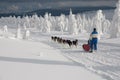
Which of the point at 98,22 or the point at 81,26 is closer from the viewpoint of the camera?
the point at 98,22

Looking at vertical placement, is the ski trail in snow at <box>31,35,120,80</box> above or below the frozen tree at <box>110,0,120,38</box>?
below

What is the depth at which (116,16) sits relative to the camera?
232 feet

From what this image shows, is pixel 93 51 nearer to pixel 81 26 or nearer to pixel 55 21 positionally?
pixel 81 26

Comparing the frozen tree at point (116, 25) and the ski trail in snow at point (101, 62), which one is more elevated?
the frozen tree at point (116, 25)

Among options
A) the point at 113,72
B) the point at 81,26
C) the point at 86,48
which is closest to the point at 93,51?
the point at 86,48

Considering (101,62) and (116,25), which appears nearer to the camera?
(101,62)

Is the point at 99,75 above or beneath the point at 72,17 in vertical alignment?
beneath

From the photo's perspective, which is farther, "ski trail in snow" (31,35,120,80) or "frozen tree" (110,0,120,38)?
"frozen tree" (110,0,120,38)

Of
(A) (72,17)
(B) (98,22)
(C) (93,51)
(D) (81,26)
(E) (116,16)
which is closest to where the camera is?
(C) (93,51)

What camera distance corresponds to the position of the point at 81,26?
566 ft

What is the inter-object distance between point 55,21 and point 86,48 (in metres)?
166

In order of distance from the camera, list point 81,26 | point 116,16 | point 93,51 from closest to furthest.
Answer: point 93,51 < point 116,16 < point 81,26

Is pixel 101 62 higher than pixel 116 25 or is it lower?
lower

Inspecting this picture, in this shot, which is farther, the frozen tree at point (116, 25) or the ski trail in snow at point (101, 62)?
the frozen tree at point (116, 25)
